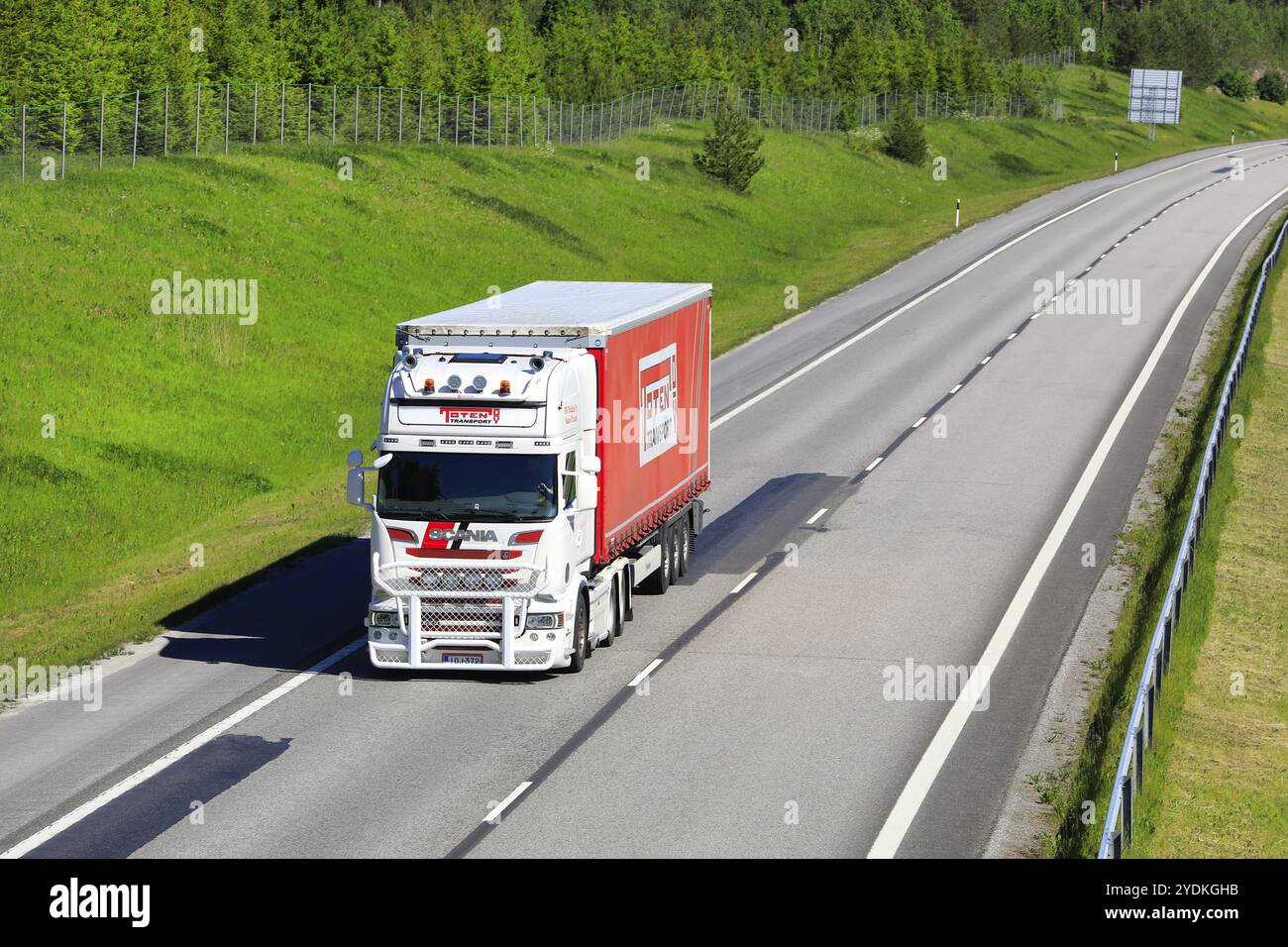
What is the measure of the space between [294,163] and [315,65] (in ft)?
95.3

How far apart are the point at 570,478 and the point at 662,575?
431cm

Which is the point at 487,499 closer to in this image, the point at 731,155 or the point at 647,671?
the point at 647,671

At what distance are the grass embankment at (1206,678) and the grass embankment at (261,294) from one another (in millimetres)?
12015

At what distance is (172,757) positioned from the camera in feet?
53.8

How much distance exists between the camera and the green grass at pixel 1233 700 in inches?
575

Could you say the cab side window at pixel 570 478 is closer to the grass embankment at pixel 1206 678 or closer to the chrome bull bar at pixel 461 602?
the chrome bull bar at pixel 461 602


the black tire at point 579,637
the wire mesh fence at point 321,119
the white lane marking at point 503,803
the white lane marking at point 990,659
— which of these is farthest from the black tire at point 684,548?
the wire mesh fence at point 321,119

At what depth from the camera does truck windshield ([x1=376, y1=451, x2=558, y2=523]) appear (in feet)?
59.7

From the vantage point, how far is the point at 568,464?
1856 cm

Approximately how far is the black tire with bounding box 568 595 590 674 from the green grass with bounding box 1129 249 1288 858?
630 cm

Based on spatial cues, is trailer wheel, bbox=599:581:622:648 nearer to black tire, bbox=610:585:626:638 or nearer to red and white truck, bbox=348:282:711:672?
black tire, bbox=610:585:626:638

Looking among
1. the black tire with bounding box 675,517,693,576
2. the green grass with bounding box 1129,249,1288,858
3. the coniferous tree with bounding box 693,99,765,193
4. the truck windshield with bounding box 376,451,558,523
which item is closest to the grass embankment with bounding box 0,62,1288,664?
the coniferous tree with bounding box 693,99,765,193

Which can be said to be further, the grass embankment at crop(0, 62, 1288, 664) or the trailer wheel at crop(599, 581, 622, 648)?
the grass embankment at crop(0, 62, 1288, 664)
